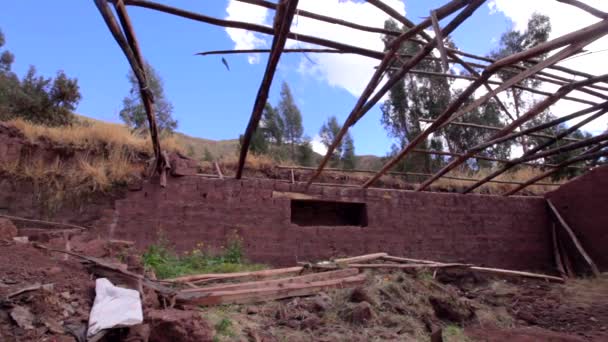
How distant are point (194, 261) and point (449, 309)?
3963 millimetres

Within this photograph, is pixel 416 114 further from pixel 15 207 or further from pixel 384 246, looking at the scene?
pixel 15 207

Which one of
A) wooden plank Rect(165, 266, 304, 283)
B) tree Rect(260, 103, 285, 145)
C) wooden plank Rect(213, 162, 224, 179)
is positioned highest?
tree Rect(260, 103, 285, 145)

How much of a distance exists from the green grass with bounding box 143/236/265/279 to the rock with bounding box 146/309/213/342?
92.7 inches

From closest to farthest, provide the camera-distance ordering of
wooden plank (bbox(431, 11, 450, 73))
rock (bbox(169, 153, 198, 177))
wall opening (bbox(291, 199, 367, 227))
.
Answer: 1. wooden plank (bbox(431, 11, 450, 73))
2. rock (bbox(169, 153, 198, 177))
3. wall opening (bbox(291, 199, 367, 227))

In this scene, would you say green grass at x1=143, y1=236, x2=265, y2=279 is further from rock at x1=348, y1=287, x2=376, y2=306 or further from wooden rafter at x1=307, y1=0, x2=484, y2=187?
wooden rafter at x1=307, y1=0, x2=484, y2=187

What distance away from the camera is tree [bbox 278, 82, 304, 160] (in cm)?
2603

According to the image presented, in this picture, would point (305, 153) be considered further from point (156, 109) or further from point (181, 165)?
point (181, 165)

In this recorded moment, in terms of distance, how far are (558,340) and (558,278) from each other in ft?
12.5

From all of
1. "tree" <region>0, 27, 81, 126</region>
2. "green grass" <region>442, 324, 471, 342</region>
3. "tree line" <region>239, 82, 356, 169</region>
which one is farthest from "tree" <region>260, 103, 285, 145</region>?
"green grass" <region>442, 324, 471, 342</region>

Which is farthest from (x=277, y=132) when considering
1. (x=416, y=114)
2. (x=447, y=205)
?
(x=447, y=205)

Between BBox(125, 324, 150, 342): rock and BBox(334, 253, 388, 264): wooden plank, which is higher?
BBox(334, 253, 388, 264): wooden plank

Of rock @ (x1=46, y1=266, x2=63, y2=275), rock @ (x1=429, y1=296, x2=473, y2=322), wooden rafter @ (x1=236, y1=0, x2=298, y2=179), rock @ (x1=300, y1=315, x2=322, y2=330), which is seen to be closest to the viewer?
rock @ (x1=46, y1=266, x2=63, y2=275)

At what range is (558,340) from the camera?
19.0 ft

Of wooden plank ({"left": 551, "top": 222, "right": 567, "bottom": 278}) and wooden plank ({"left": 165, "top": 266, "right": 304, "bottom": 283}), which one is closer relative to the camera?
wooden plank ({"left": 165, "top": 266, "right": 304, "bottom": 283})
